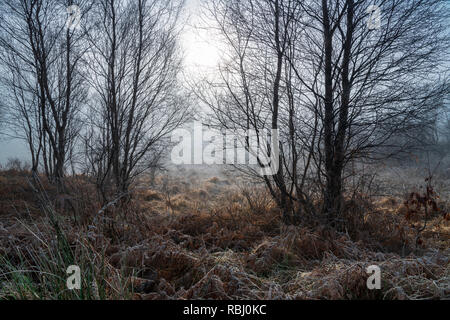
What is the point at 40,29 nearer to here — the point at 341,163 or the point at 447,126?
the point at 341,163

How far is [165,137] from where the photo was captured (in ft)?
18.2

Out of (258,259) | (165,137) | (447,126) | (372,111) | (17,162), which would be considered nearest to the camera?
(258,259)

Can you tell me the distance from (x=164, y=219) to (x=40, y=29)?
418 centimetres

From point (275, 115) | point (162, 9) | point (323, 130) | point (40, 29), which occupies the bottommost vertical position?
point (323, 130)

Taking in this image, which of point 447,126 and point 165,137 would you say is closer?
point 447,126

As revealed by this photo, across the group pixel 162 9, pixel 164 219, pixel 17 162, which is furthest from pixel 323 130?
pixel 17 162

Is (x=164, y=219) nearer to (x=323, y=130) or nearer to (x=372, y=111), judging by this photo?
(x=323, y=130)

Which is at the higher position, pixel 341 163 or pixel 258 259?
pixel 341 163

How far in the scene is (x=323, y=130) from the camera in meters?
3.52

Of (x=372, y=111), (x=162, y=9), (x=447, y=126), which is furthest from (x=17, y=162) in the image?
(x=447, y=126)
